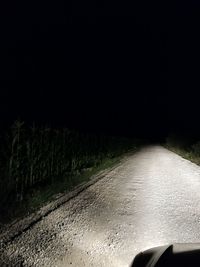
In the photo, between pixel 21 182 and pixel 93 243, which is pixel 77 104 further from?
pixel 93 243

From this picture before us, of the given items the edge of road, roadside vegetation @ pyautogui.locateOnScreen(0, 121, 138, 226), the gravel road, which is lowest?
the gravel road

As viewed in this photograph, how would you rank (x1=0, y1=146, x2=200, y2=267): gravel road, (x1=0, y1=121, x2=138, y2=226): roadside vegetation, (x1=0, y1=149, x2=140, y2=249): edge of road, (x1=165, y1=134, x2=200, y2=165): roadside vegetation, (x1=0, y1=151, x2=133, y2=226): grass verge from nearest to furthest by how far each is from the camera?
1. (x1=0, y1=146, x2=200, y2=267): gravel road
2. (x1=0, y1=149, x2=140, y2=249): edge of road
3. (x1=0, y1=151, x2=133, y2=226): grass verge
4. (x1=0, y1=121, x2=138, y2=226): roadside vegetation
5. (x1=165, y1=134, x2=200, y2=165): roadside vegetation

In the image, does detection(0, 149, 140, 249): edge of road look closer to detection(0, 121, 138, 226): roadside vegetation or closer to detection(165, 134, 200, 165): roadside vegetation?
detection(0, 121, 138, 226): roadside vegetation

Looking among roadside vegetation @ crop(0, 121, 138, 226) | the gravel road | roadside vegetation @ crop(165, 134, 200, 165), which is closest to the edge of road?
the gravel road

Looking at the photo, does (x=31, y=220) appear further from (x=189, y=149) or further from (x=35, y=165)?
(x=189, y=149)

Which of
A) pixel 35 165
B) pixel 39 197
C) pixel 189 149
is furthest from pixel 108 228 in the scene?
pixel 189 149

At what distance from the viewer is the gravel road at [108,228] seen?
571cm

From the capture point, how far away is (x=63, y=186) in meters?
11.8

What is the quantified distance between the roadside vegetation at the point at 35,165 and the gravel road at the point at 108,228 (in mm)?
880

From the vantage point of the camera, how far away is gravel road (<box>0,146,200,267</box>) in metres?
5.71

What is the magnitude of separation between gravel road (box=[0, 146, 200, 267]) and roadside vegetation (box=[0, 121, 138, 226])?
0.88 meters

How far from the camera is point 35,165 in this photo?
1331cm

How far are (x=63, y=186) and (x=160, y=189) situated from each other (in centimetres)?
325

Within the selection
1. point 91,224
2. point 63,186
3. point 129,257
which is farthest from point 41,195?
point 129,257
